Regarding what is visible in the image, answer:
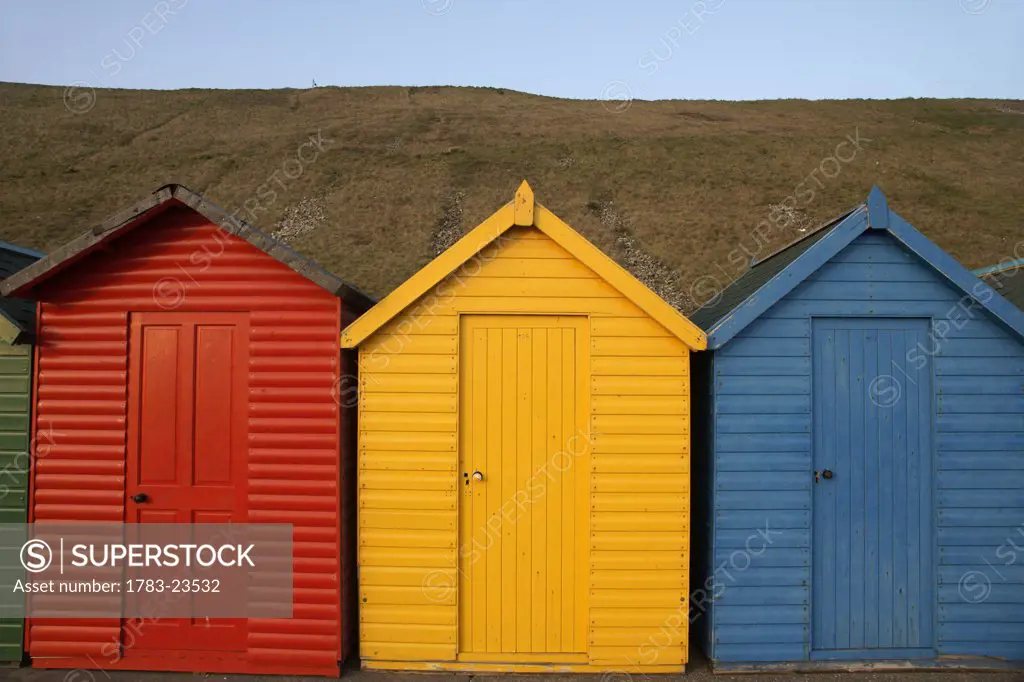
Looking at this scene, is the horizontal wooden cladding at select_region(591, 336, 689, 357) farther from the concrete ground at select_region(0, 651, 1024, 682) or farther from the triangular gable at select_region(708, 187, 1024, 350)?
the concrete ground at select_region(0, 651, 1024, 682)

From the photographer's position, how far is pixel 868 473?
19.6 ft

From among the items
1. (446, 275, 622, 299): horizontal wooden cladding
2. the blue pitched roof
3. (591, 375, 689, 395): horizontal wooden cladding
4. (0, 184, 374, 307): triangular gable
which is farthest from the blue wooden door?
(0, 184, 374, 307): triangular gable

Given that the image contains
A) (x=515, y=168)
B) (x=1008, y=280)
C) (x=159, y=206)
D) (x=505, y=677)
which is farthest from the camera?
(x=515, y=168)

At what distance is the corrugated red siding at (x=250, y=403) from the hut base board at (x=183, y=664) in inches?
0.7

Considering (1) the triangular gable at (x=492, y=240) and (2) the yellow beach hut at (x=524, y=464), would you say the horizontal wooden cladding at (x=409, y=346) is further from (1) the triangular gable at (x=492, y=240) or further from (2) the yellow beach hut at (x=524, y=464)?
(1) the triangular gable at (x=492, y=240)

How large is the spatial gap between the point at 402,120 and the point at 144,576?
1839 inches

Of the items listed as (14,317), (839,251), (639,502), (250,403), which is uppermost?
(839,251)

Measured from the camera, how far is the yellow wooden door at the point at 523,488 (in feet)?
19.4

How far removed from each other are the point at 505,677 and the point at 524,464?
181 centimetres

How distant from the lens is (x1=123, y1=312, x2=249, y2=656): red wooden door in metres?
5.99

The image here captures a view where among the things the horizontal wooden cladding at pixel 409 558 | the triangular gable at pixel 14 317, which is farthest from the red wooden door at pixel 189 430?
the horizontal wooden cladding at pixel 409 558

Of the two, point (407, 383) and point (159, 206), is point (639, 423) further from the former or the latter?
point (159, 206)

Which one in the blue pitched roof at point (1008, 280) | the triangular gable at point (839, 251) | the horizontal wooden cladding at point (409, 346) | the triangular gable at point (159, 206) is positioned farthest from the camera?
the blue pitched roof at point (1008, 280)

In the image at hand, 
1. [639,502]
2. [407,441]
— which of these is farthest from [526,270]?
[639,502]
